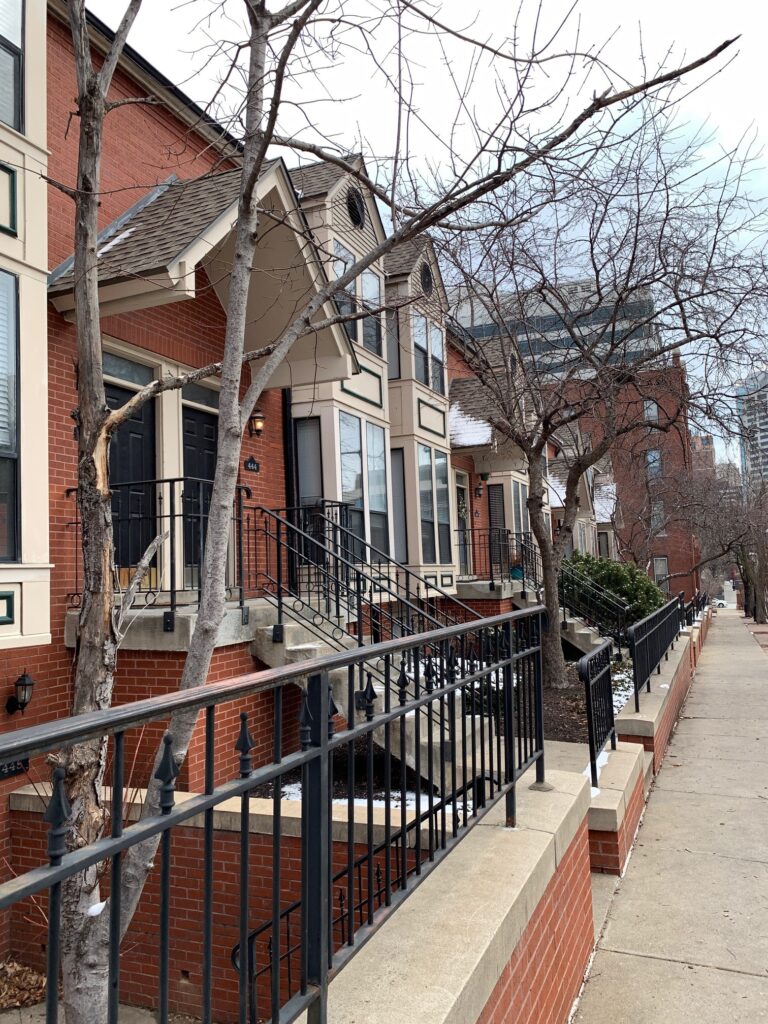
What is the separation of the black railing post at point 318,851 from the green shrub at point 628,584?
13.8 meters

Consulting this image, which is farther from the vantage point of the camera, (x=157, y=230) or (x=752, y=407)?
(x=752, y=407)

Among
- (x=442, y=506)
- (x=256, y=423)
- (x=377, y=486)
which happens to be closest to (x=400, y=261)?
(x=442, y=506)

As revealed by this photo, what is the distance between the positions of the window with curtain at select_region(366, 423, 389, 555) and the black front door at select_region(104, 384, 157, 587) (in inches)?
156

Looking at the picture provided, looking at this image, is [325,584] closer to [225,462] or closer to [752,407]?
[225,462]

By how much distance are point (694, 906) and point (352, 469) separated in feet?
23.7

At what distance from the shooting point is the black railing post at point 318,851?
198 centimetres

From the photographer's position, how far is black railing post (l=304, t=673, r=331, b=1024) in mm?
1977

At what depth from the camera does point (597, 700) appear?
621 centimetres

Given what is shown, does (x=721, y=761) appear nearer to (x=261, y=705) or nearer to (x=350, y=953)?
(x=261, y=705)

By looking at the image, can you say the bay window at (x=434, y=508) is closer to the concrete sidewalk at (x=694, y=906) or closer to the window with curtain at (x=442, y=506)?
the window with curtain at (x=442, y=506)

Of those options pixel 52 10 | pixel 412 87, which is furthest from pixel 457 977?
pixel 52 10

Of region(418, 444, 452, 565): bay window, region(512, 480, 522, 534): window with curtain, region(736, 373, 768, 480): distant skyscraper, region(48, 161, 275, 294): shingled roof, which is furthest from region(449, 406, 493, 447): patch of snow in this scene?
region(48, 161, 275, 294): shingled roof

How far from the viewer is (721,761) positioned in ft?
26.1

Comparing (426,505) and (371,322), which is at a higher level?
(371,322)
